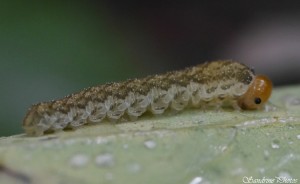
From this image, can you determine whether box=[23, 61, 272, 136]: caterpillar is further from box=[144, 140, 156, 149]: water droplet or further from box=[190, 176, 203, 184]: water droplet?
box=[190, 176, 203, 184]: water droplet

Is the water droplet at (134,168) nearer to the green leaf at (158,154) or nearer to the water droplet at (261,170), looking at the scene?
the green leaf at (158,154)

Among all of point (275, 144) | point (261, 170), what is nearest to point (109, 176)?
point (261, 170)

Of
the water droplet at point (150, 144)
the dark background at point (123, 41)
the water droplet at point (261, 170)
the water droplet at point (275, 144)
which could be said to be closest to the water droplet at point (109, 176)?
the water droplet at point (150, 144)

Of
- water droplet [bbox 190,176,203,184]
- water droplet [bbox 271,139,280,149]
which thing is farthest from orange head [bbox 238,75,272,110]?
water droplet [bbox 190,176,203,184]

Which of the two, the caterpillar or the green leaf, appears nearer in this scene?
the green leaf

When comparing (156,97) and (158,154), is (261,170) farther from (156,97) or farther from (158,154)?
(156,97)

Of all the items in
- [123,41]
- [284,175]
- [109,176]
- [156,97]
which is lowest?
[284,175]

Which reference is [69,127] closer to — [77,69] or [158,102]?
[158,102]
